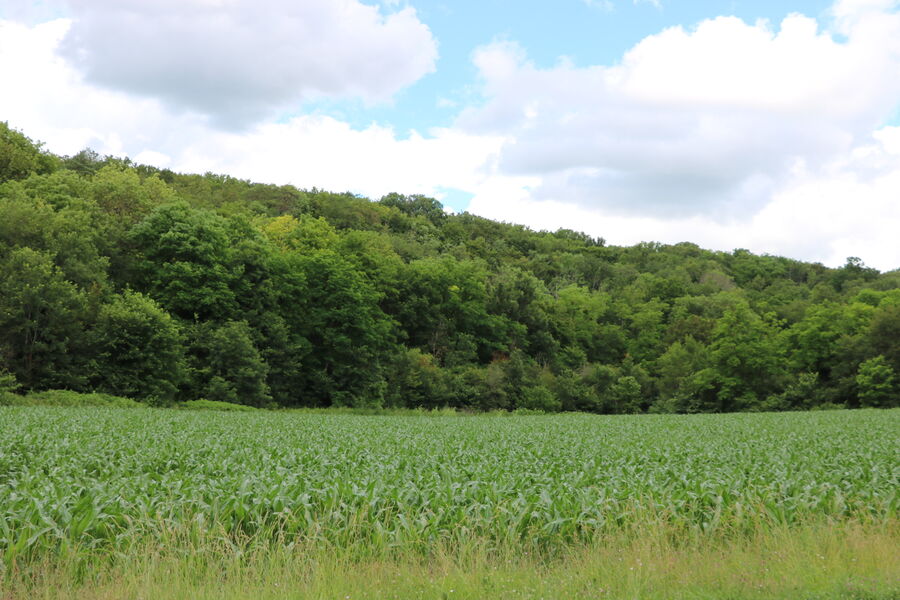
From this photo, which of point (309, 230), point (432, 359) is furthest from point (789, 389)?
point (309, 230)

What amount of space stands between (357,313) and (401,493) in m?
50.2

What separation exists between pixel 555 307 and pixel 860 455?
7196 centimetres

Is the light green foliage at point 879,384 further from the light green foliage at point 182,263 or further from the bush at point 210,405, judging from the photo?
the light green foliage at point 182,263

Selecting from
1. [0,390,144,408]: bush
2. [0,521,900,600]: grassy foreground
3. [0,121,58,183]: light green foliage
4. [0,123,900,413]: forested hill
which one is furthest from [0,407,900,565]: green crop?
[0,121,58,183]: light green foliage

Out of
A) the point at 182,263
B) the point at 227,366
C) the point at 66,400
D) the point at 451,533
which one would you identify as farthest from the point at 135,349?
the point at 451,533

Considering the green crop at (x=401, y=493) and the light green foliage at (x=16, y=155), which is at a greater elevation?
the light green foliage at (x=16, y=155)

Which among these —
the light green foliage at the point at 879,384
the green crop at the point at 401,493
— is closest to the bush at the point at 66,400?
the green crop at the point at 401,493

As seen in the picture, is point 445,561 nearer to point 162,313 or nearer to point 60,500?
point 60,500

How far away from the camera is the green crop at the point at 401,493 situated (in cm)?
811

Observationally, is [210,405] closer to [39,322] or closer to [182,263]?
[39,322]

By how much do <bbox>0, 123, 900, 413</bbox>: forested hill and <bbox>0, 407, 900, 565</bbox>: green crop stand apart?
81.9 feet

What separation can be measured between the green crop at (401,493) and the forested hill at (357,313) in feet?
81.9

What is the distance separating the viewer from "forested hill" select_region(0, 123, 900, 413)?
134 feet

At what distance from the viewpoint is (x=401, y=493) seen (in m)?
9.79
